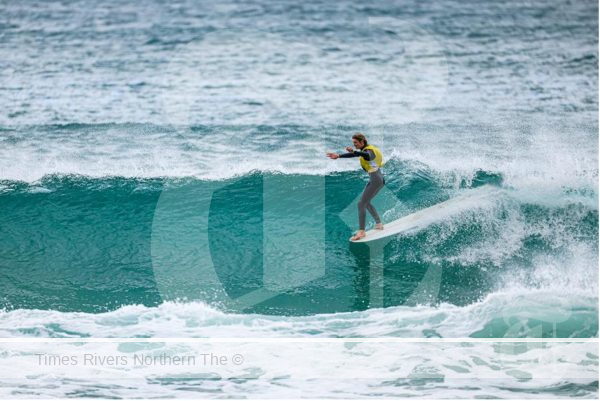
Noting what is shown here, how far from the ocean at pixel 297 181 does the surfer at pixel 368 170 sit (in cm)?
21

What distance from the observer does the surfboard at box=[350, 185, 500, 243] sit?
6.14 meters

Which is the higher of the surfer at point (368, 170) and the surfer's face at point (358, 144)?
the surfer's face at point (358, 144)

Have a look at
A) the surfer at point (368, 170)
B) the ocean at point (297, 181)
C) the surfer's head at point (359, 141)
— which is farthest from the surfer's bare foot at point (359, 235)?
the surfer's head at point (359, 141)

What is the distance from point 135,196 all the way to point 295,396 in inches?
104

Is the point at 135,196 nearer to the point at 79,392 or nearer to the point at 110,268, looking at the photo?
the point at 110,268

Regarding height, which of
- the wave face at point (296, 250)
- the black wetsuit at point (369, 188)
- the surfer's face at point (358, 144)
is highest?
the surfer's face at point (358, 144)

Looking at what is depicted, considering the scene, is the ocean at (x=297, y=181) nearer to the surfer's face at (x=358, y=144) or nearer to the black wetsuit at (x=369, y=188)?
the black wetsuit at (x=369, y=188)

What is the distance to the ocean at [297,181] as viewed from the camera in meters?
5.59

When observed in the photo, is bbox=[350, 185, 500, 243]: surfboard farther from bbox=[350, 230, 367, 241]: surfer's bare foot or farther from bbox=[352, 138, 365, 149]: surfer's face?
bbox=[352, 138, 365, 149]: surfer's face

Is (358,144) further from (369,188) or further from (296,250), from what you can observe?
(296,250)

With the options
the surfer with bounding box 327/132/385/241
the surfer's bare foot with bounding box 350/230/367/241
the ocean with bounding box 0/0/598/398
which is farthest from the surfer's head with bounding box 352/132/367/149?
the ocean with bounding box 0/0/598/398

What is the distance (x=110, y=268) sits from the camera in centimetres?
607

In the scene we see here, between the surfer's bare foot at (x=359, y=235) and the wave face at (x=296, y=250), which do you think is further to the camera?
the surfer's bare foot at (x=359, y=235)

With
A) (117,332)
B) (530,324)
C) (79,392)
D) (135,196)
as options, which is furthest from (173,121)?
(530,324)
